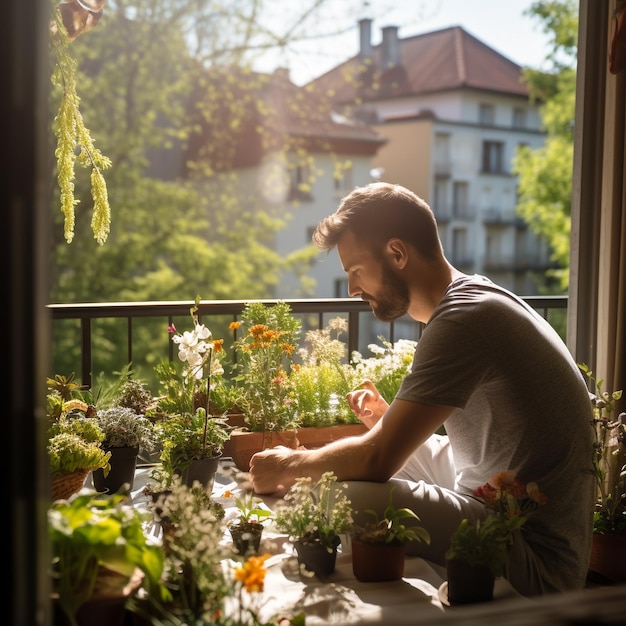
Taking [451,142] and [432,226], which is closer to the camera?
[432,226]

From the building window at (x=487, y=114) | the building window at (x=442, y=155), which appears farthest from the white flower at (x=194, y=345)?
the building window at (x=487, y=114)

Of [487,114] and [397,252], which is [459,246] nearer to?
[487,114]

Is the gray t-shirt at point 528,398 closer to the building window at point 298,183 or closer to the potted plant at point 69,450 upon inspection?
the potted plant at point 69,450

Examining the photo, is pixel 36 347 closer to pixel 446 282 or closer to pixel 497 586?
pixel 497 586

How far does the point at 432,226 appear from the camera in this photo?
227cm

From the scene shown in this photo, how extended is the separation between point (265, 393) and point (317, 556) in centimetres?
105

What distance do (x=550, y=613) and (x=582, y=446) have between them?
1.30 m

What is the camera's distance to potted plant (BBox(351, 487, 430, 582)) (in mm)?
1859

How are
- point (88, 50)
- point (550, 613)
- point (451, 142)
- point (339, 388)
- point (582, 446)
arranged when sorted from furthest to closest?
point (451, 142)
point (88, 50)
point (339, 388)
point (582, 446)
point (550, 613)

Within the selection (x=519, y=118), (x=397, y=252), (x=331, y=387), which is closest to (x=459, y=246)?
(x=519, y=118)

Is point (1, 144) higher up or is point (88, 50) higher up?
point (88, 50)

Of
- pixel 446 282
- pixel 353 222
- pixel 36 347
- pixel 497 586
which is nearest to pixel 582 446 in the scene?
pixel 497 586

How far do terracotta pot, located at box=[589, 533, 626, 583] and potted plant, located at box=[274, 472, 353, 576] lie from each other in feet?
3.09

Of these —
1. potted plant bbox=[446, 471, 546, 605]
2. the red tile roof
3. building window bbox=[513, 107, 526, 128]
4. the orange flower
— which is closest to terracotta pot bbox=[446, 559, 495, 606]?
potted plant bbox=[446, 471, 546, 605]
